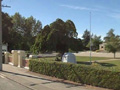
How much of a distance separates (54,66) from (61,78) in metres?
1.09

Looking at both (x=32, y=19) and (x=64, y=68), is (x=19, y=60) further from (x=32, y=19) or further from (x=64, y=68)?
(x=32, y=19)

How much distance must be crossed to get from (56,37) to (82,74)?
1820cm

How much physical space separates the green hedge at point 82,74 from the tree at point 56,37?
12.9 meters

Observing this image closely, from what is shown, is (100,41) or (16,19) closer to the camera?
(16,19)

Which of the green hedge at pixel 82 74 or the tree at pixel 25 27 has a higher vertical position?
the tree at pixel 25 27

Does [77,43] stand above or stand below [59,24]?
below

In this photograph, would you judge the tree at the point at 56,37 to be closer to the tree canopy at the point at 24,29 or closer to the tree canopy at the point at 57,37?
the tree canopy at the point at 57,37

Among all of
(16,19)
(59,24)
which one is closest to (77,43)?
(59,24)

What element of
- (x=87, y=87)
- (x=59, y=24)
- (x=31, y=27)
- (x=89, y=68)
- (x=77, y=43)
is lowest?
(x=87, y=87)

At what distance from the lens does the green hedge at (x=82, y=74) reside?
11344 mm

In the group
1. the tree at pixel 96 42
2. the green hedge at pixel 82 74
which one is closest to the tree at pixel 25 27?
the tree at pixel 96 42

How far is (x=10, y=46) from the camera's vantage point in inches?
3098

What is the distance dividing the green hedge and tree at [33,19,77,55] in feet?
42.2

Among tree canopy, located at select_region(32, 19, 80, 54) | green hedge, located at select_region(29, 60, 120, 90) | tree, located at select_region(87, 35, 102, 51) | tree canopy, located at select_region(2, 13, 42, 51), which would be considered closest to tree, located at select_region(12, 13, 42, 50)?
tree canopy, located at select_region(2, 13, 42, 51)
